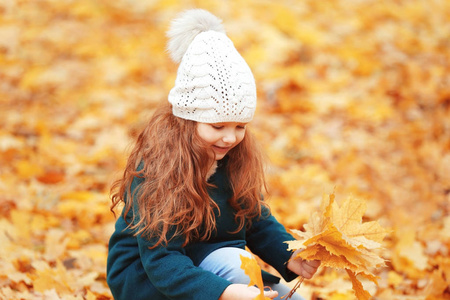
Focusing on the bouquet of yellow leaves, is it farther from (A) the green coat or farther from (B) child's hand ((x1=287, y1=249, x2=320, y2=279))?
(A) the green coat

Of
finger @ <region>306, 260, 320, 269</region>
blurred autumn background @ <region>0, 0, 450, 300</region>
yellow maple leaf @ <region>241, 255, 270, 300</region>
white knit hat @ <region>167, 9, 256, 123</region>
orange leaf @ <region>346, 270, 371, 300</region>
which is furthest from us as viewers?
blurred autumn background @ <region>0, 0, 450, 300</region>

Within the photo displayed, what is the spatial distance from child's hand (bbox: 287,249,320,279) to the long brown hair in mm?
222

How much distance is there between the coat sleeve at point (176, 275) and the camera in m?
1.47

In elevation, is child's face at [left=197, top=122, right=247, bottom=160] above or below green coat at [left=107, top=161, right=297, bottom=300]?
above

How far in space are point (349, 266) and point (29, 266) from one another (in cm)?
154

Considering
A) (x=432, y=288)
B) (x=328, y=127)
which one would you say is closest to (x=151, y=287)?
(x=432, y=288)

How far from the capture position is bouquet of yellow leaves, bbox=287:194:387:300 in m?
1.39

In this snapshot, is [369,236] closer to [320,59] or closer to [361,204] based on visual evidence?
[361,204]

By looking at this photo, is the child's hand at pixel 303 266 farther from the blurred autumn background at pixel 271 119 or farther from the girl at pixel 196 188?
the blurred autumn background at pixel 271 119

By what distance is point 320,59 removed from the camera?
16.0ft

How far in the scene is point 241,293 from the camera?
4.70ft

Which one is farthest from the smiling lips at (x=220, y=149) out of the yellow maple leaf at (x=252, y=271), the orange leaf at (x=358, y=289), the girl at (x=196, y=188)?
the orange leaf at (x=358, y=289)

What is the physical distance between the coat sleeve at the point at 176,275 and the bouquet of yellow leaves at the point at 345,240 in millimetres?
264

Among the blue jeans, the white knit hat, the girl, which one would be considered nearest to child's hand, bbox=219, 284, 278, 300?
the girl
